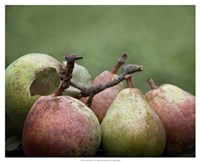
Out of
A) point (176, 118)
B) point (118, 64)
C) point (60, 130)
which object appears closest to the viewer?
point (60, 130)

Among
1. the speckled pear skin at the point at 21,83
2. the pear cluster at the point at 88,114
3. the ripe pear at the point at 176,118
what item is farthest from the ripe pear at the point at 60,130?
the ripe pear at the point at 176,118

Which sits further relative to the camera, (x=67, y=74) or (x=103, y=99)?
(x=103, y=99)

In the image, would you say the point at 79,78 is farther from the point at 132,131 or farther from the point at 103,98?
the point at 132,131

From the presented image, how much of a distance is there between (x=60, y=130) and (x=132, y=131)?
0.54 ft

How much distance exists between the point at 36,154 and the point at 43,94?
0.15 metres

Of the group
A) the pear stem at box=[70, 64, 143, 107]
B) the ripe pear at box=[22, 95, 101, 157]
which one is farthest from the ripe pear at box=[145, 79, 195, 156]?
the ripe pear at box=[22, 95, 101, 157]

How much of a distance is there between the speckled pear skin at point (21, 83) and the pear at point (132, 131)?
19 centimetres

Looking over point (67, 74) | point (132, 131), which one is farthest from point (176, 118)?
point (67, 74)

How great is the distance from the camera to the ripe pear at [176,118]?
1.17 meters

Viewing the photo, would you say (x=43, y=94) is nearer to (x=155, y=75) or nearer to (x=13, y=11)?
(x=13, y=11)

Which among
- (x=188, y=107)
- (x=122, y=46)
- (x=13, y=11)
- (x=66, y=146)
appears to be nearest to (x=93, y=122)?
(x=66, y=146)

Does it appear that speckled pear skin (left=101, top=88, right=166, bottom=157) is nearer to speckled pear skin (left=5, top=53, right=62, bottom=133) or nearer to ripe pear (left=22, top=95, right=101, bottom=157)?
ripe pear (left=22, top=95, right=101, bottom=157)

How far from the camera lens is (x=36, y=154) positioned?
986mm

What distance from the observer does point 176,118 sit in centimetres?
117
